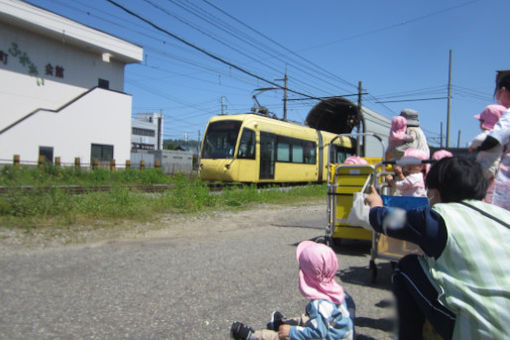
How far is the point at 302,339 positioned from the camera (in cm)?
223

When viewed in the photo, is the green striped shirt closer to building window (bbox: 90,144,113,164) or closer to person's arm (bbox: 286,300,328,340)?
person's arm (bbox: 286,300,328,340)

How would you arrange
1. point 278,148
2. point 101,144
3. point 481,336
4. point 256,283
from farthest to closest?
point 101,144 → point 278,148 → point 256,283 → point 481,336

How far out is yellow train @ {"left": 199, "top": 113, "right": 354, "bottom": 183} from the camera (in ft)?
49.8

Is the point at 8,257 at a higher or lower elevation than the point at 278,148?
lower

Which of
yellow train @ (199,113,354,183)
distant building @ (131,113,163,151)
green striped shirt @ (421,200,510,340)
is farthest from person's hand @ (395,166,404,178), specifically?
distant building @ (131,113,163,151)

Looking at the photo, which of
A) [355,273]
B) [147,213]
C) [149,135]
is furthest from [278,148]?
[149,135]

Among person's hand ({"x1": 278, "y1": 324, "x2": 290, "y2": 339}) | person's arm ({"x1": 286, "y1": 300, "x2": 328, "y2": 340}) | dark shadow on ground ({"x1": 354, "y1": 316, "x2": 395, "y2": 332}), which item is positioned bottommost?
dark shadow on ground ({"x1": 354, "y1": 316, "x2": 395, "y2": 332})

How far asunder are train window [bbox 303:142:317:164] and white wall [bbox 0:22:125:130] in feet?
59.9

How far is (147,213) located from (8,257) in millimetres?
3482

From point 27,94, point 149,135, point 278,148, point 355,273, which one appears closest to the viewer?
point 355,273

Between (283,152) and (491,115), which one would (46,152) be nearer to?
(283,152)

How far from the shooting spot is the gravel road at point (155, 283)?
3.08 metres

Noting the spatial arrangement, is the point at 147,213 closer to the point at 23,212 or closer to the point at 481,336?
the point at 23,212

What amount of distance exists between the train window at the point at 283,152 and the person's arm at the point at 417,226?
1522 cm
